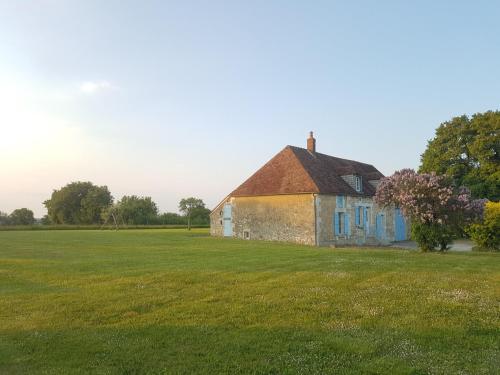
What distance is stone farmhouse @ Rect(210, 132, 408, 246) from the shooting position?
24031 mm

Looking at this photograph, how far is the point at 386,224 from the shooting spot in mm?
28938

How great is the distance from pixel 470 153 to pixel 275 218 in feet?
55.4

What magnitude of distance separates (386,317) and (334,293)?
1.67m

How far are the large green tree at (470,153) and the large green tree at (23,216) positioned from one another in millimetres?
63122

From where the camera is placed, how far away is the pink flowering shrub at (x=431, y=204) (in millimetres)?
15633


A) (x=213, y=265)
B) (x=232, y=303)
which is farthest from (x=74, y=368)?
(x=213, y=265)

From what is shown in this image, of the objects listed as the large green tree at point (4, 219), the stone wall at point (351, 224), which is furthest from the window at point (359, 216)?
the large green tree at point (4, 219)

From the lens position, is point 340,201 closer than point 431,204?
No

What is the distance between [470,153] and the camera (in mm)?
31500

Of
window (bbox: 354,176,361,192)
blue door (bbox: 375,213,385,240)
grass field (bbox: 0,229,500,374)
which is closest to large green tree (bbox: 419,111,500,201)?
blue door (bbox: 375,213,385,240)

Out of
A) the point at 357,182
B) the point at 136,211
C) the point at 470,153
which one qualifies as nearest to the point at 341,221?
the point at 357,182

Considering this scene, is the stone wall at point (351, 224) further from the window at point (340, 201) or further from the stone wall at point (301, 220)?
the window at point (340, 201)

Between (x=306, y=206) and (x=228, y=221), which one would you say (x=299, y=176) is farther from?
(x=228, y=221)

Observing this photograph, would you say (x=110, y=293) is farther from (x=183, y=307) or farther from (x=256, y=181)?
(x=256, y=181)
